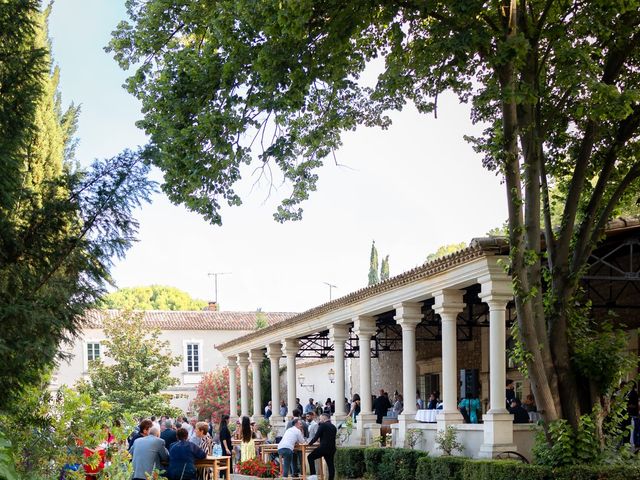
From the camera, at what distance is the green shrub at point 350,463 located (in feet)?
73.7

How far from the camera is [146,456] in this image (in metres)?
14.0

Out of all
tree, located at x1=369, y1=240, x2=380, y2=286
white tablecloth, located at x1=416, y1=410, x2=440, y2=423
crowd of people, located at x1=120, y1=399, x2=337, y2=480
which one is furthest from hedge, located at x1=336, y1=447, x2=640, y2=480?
tree, located at x1=369, y1=240, x2=380, y2=286

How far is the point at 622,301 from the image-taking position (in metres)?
22.2

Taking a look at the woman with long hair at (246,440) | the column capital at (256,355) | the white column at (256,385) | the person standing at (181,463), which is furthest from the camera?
the column capital at (256,355)

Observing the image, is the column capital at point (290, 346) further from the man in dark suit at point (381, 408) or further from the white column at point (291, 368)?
the man in dark suit at point (381, 408)

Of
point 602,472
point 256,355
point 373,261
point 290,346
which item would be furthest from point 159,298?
point 602,472

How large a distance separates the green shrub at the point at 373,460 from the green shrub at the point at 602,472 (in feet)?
25.9

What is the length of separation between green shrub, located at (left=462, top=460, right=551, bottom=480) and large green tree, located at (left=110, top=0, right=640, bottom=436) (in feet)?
3.18

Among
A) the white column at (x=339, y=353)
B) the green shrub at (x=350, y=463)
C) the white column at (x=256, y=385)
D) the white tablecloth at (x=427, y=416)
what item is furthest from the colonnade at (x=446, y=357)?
the white column at (x=256, y=385)

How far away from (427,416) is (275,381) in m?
14.0

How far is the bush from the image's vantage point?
17.5 m

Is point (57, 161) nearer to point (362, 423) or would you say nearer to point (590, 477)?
point (590, 477)

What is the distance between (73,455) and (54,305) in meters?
2.01

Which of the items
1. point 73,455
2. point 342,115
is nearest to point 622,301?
point 342,115
